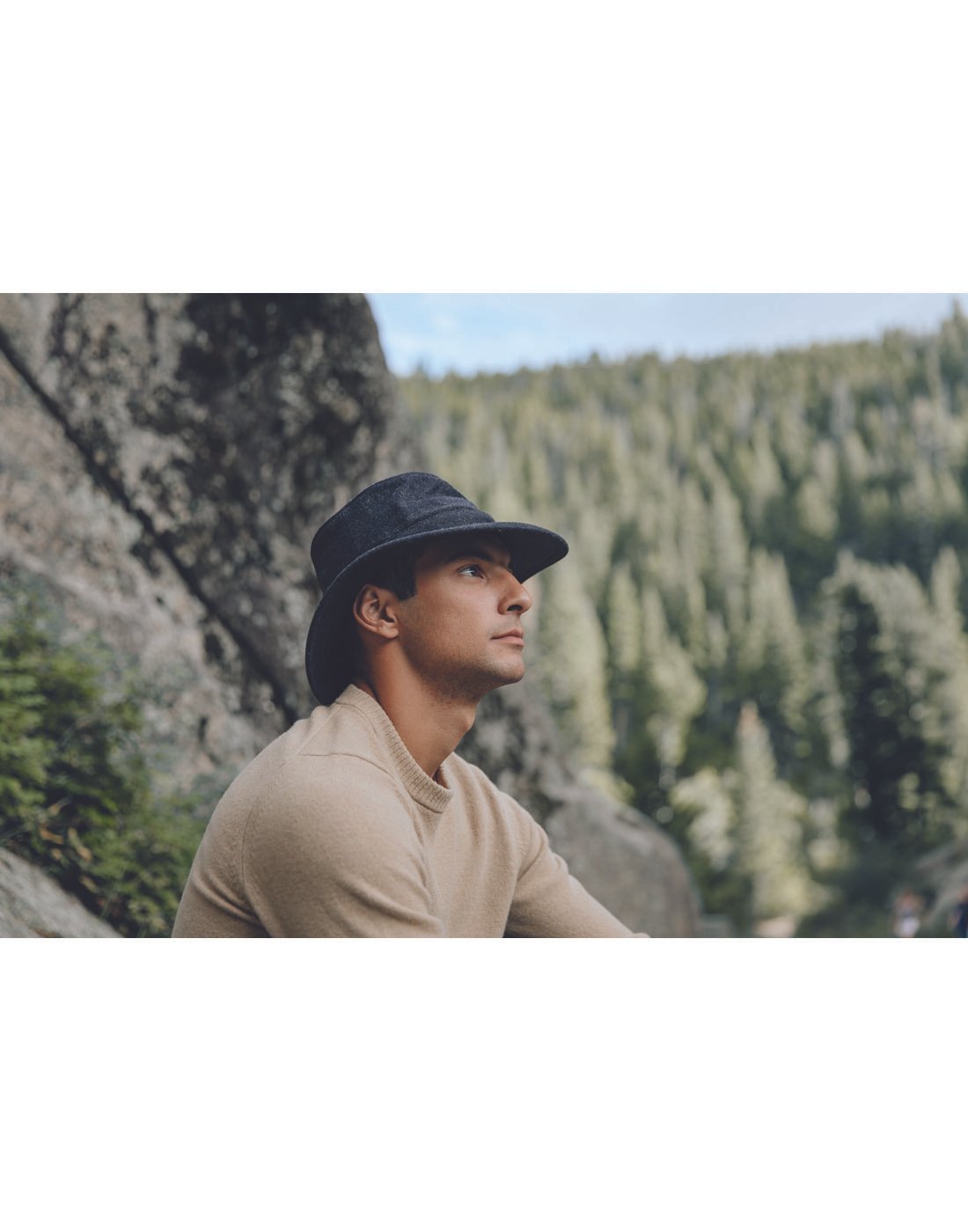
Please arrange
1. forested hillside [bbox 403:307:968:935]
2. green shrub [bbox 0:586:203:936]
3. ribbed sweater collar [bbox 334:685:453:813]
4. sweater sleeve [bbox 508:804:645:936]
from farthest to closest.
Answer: forested hillside [bbox 403:307:968:935]
green shrub [bbox 0:586:203:936]
sweater sleeve [bbox 508:804:645:936]
ribbed sweater collar [bbox 334:685:453:813]

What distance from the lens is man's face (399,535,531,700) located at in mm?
2068

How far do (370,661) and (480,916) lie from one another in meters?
0.56

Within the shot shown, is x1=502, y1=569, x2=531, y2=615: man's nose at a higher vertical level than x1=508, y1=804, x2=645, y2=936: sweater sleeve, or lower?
higher

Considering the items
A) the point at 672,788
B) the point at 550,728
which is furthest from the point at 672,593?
the point at 550,728

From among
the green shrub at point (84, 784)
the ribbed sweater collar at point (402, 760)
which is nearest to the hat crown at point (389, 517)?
the ribbed sweater collar at point (402, 760)

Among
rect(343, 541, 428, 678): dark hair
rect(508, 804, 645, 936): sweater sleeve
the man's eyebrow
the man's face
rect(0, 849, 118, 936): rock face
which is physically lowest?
rect(0, 849, 118, 936): rock face

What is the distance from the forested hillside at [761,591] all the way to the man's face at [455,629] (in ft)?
50.8

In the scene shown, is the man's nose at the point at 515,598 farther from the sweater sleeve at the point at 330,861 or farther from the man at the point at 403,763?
the sweater sleeve at the point at 330,861

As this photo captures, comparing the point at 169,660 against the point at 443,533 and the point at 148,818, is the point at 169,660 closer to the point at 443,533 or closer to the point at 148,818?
the point at 148,818

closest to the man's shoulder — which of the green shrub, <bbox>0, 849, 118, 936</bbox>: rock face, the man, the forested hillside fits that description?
the man

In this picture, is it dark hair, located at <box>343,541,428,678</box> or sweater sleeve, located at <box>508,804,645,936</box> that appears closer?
dark hair, located at <box>343,541,428,678</box>

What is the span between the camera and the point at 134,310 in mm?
5367

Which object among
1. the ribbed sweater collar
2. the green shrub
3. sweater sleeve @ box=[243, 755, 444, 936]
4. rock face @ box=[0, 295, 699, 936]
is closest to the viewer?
sweater sleeve @ box=[243, 755, 444, 936]

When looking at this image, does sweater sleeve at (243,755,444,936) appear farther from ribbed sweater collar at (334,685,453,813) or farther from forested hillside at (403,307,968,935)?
forested hillside at (403,307,968,935)
